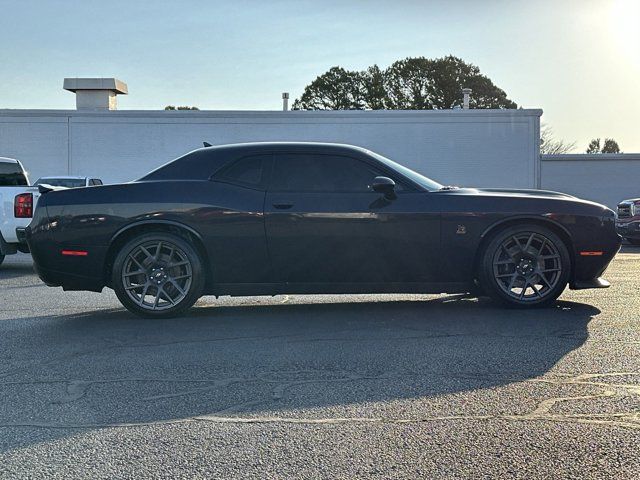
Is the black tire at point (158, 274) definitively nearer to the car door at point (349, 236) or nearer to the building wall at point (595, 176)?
Result: the car door at point (349, 236)

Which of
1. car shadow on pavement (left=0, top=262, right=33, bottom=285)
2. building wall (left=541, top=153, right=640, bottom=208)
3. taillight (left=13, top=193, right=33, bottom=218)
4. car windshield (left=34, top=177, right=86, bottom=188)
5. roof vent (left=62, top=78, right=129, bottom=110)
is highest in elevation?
roof vent (left=62, top=78, right=129, bottom=110)

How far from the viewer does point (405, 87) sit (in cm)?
6197

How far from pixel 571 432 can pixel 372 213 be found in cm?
337

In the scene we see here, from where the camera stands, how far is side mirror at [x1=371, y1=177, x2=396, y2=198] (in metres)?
6.55

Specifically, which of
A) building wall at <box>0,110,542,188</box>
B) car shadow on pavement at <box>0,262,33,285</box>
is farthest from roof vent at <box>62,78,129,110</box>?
car shadow on pavement at <box>0,262,33,285</box>

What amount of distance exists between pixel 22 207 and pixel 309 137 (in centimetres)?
1636

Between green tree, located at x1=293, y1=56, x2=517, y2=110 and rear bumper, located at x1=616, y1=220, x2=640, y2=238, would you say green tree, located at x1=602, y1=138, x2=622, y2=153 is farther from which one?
rear bumper, located at x1=616, y1=220, x2=640, y2=238

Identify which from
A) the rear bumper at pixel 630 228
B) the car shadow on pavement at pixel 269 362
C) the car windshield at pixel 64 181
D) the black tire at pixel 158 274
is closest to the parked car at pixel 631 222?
the rear bumper at pixel 630 228

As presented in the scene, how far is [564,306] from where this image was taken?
709cm

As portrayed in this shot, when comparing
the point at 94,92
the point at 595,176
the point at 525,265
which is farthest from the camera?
the point at 94,92

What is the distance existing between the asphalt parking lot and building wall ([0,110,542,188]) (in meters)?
20.0

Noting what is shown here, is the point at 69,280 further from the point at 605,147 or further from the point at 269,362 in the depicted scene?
the point at 605,147

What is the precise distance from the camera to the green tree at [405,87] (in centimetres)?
6088

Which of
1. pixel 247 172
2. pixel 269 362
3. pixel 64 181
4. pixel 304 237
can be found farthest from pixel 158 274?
pixel 64 181
